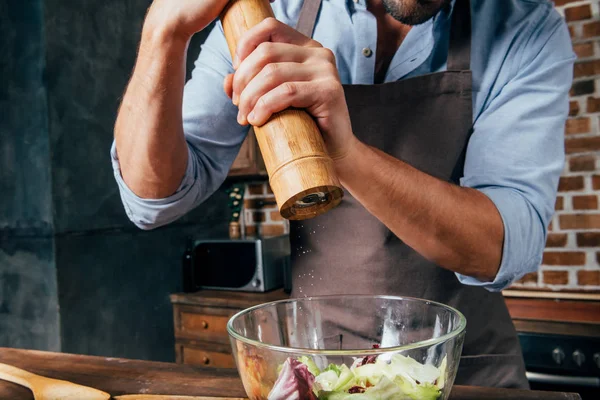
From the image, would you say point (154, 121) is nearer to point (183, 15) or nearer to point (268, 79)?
point (183, 15)

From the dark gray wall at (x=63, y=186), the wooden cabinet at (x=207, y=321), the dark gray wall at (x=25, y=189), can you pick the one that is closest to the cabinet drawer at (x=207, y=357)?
the wooden cabinet at (x=207, y=321)

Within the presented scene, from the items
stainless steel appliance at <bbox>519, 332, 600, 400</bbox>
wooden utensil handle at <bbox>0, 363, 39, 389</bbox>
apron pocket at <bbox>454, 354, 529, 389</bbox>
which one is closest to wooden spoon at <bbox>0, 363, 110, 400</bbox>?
wooden utensil handle at <bbox>0, 363, 39, 389</bbox>

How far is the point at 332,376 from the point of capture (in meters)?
0.47

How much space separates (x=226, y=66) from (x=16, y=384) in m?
0.72

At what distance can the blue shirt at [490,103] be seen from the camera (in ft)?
3.08

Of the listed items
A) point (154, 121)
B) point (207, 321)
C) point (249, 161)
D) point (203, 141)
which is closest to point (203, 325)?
point (207, 321)

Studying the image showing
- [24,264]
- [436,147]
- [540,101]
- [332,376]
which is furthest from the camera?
[24,264]

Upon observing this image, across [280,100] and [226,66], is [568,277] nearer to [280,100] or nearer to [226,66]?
[226,66]

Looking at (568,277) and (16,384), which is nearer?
(16,384)

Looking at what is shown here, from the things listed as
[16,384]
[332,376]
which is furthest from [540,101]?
[16,384]

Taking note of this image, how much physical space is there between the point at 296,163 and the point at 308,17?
783 millimetres

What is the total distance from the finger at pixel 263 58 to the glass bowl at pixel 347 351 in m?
0.26

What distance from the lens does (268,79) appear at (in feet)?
1.75

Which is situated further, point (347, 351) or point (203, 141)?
point (203, 141)
